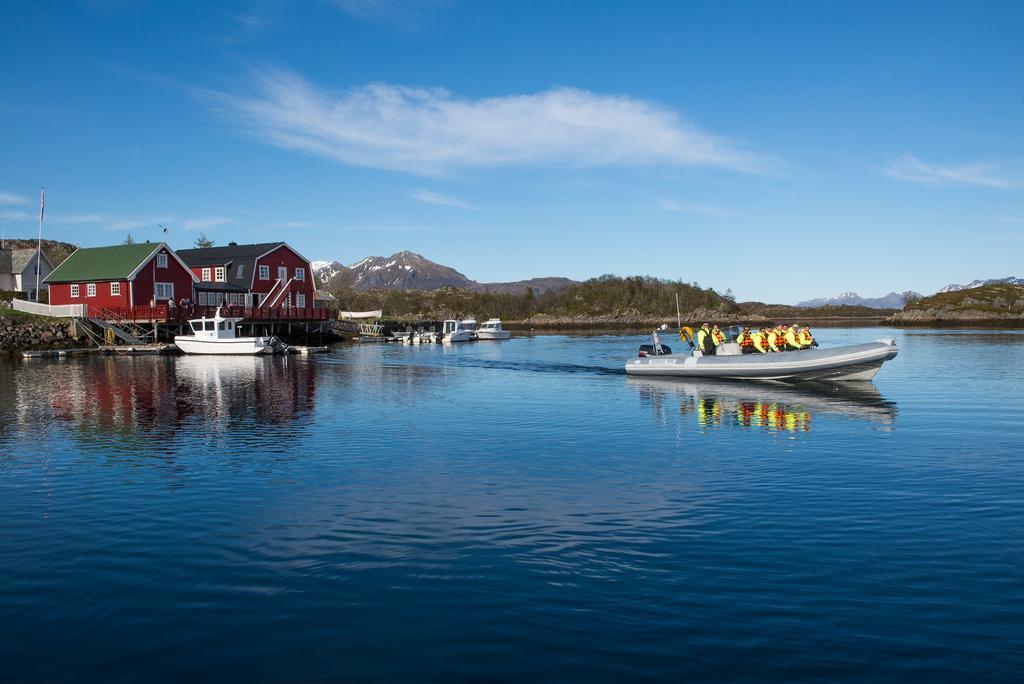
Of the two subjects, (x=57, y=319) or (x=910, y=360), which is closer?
(x=910, y=360)

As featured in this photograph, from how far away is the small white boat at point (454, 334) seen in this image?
85.2m

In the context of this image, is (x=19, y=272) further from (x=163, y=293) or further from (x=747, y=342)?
(x=747, y=342)

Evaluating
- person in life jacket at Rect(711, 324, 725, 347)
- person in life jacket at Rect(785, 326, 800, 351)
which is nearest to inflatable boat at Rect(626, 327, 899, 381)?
person in life jacket at Rect(711, 324, 725, 347)

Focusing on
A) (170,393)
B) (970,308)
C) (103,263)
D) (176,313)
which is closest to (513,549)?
(170,393)

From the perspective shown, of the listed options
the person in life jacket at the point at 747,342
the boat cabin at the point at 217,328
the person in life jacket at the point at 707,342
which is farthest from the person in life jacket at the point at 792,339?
the boat cabin at the point at 217,328

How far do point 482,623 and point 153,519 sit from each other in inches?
280

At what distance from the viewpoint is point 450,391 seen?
34.0 meters

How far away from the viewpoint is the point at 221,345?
58.2 meters

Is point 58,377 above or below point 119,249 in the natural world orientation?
below

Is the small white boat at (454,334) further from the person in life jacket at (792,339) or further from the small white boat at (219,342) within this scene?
the person in life jacket at (792,339)

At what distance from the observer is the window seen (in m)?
63.3

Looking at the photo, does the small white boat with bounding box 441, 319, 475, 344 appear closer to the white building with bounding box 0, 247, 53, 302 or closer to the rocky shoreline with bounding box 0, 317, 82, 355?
the rocky shoreline with bounding box 0, 317, 82, 355

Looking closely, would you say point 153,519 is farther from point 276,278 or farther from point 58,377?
point 276,278

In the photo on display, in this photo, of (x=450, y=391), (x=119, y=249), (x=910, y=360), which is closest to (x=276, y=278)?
(x=119, y=249)
